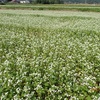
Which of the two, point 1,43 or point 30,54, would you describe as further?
point 1,43

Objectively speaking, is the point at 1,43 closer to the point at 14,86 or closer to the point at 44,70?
the point at 44,70

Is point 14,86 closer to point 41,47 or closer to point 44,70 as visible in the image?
point 44,70

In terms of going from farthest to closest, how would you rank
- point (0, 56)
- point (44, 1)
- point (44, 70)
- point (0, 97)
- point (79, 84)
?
point (44, 1) < point (0, 56) < point (44, 70) < point (79, 84) < point (0, 97)

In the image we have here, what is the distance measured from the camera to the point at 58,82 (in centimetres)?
730

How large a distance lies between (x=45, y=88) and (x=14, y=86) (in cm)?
91

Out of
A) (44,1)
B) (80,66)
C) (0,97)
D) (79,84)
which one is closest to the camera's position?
(0,97)

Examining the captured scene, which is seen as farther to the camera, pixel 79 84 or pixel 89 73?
pixel 89 73

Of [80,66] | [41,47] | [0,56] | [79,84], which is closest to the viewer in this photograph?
[79,84]

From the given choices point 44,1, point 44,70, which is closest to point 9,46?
point 44,70

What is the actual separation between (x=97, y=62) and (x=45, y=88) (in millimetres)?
3590

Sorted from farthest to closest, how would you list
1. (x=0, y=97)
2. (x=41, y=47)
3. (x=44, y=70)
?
(x=41, y=47), (x=44, y=70), (x=0, y=97)

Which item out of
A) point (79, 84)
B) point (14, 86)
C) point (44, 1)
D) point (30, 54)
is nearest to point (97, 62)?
point (79, 84)

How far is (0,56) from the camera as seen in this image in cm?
1092

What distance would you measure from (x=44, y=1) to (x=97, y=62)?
96411mm
